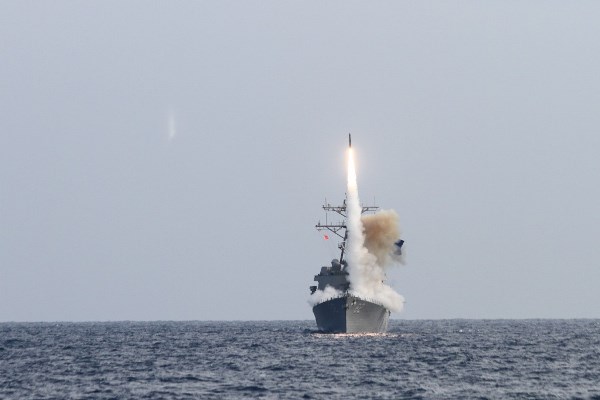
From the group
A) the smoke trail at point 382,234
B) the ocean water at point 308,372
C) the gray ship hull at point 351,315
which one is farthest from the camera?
the smoke trail at point 382,234

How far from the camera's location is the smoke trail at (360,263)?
11656 centimetres

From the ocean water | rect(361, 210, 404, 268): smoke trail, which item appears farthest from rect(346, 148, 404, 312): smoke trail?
the ocean water

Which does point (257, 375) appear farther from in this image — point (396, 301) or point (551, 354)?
point (396, 301)

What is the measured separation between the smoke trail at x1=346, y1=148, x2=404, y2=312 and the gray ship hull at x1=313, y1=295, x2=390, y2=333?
2142 millimetres

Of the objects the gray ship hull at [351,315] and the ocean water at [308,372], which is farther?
the gray ship hull at [351,315]

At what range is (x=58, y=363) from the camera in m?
78.9

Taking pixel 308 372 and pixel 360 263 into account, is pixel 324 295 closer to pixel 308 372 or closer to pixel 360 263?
pixel 360 263

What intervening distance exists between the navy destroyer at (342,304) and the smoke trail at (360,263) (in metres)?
1.13

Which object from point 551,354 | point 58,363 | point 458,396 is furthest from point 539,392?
point 58,363

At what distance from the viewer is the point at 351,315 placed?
4368 inches

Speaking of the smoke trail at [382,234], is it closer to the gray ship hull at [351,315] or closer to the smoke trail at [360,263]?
the smoke trail at [360,263]

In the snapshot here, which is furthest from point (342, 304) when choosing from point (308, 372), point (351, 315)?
point (308, 372)

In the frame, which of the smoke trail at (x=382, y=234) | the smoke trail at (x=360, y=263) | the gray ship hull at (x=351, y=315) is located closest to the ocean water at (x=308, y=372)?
the gray ship hull at (x=351, y=315)

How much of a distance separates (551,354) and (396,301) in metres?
37.5
